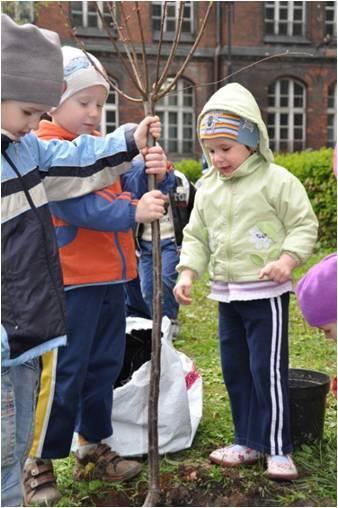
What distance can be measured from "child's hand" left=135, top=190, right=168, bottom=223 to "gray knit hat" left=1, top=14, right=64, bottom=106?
50 cm

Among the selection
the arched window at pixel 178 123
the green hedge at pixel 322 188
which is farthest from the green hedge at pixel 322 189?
the arched window at pixel 178 123

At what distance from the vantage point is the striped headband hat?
2994mm

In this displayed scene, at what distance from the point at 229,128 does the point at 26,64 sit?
1001 millimetres

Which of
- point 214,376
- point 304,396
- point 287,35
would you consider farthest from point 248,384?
point 287,35

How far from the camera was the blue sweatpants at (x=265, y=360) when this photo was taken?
9.87ft

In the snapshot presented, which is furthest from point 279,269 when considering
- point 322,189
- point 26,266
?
point 322,189

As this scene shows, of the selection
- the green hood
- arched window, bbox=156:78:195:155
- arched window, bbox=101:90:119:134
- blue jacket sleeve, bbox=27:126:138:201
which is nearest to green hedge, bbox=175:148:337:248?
the green hood

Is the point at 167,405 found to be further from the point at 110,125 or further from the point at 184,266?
the point at 110,125

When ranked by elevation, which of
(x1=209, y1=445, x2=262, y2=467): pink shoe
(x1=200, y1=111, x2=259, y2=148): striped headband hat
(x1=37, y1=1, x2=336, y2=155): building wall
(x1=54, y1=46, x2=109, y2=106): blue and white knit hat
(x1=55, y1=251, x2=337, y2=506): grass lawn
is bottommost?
(x1=55, y1=251, x2=337, y2=506): grass lawn

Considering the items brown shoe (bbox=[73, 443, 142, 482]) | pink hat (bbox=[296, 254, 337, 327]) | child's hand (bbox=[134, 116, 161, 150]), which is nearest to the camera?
pink hat (bbox=[296, 254, 337, 327])

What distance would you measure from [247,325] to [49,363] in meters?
0.79

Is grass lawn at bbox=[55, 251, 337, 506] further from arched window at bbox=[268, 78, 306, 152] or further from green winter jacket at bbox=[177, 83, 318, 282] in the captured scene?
arched window at bbox=[268, 78, 306, 152]

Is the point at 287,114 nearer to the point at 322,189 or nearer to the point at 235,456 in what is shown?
the point at 322,189

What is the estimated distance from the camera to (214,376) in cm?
465
